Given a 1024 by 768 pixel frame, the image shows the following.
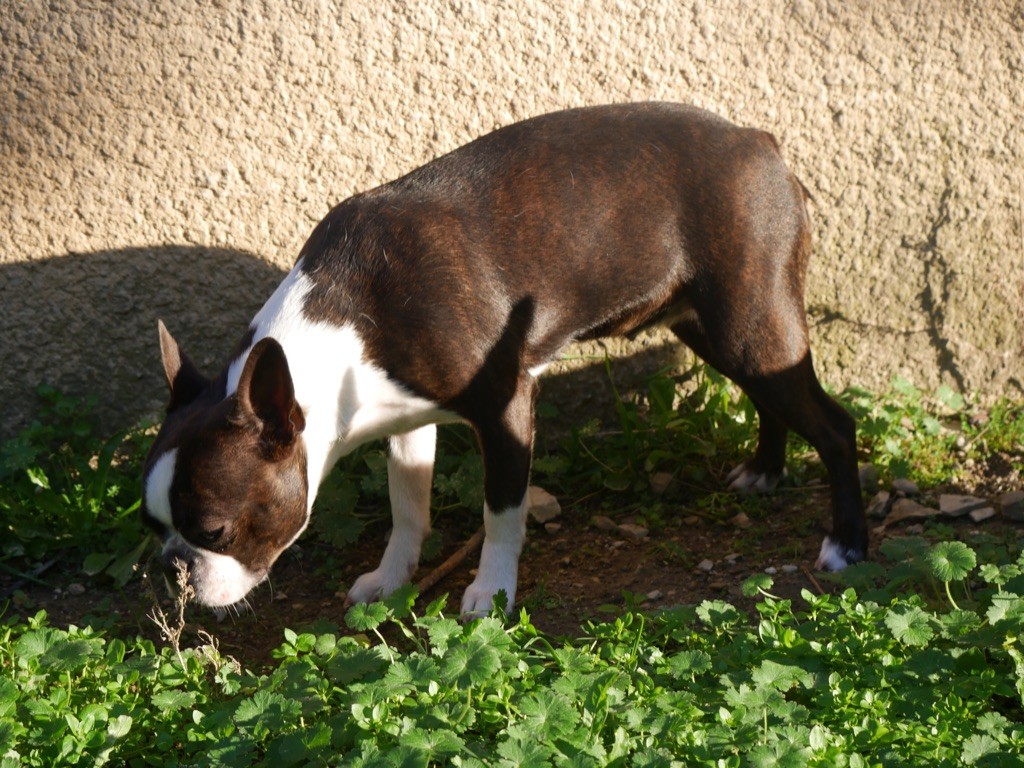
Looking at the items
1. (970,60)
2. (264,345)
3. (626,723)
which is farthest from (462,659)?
(970,60)

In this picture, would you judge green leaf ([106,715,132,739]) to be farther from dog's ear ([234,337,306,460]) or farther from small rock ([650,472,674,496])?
small rock ([650,472,674,496])

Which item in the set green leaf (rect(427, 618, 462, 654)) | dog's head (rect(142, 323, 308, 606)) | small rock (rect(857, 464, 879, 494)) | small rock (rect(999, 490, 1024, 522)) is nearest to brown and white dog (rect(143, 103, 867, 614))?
dog's head (rect(142, 323, 308, 606))

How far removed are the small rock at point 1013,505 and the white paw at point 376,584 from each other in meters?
2.35

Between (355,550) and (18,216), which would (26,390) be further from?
(355,550)

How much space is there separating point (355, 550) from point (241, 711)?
2.03 meters

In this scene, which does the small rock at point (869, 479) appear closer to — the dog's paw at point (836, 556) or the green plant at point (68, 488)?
the dog's paw at point (836, 556)

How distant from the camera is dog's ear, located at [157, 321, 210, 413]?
3807mm

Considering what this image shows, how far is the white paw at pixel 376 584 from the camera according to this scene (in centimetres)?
453

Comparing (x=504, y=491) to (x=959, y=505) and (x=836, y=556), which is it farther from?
(x=959, y=505)

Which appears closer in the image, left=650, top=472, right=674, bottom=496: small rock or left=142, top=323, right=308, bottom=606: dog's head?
left=142, top=323, right=308, bottom=606: dog's head

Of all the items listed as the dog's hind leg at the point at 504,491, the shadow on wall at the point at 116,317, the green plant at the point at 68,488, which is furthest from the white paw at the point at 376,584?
the shadow on wall at the point at 116,317

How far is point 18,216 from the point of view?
15.8 feet

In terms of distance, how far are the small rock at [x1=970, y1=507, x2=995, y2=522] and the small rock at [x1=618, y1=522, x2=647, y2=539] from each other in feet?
4.24

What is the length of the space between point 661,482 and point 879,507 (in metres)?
0.90
